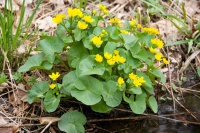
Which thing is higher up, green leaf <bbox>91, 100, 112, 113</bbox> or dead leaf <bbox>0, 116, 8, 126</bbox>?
green leaf <bbox>91, 100, 112, 113</bbox>

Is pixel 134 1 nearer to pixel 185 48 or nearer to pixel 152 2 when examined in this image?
pixel 152 2

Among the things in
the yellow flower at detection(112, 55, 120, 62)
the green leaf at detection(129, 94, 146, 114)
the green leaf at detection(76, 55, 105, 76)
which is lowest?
the green leaf at detection(129, 94, 146, 114)

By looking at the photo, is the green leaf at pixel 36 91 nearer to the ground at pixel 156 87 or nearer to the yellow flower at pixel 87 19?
the ground at pixel 156 87

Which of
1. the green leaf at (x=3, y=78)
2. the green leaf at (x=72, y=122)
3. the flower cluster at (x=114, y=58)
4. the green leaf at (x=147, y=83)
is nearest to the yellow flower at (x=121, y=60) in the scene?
the flower cluster at (x=114, y=58)

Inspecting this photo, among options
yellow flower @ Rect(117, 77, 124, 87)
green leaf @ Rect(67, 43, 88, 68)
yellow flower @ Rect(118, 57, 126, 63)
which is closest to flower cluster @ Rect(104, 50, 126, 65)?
yellow flower @ Rect(118, 57, 126, 63)

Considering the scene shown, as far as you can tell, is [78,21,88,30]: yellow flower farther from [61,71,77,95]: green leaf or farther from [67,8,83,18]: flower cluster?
[61,71,77,95]: green leaf

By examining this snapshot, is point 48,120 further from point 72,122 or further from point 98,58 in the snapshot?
point 98,58
